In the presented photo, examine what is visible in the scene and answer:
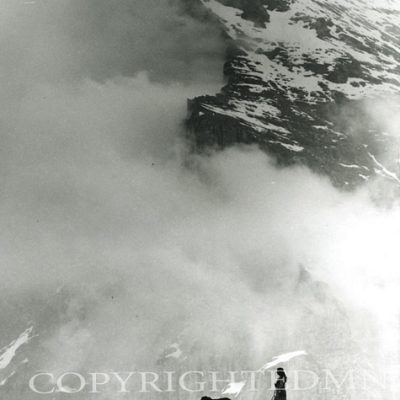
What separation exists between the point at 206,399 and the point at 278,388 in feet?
14.5

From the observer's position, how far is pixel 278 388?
128 feet

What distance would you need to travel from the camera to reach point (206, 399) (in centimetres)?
4094

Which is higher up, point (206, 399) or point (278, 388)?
point (278, 388)
